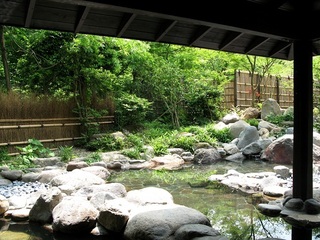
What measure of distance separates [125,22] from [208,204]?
11.6 feet

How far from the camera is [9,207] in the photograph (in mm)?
5223

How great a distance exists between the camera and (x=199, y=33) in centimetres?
405

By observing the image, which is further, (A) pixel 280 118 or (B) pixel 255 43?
(A) pixel 280 118

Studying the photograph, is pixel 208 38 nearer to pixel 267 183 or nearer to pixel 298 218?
pixel 298 218

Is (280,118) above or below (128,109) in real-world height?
below

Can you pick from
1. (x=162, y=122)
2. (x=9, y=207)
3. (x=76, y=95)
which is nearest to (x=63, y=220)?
(x=9, y=207)

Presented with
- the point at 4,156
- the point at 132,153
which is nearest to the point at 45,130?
the point at 4,156

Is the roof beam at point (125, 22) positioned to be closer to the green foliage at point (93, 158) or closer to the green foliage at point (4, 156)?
the green foliage at point (93, 158)

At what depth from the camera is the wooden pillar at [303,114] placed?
4070 mm

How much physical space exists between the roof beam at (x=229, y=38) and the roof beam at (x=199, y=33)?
465 millimetres

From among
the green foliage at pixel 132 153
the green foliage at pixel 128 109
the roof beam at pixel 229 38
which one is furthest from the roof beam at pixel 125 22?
the green foliage at pixel 128 109

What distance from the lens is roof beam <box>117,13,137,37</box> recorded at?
11.2ft

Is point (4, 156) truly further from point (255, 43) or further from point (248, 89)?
point (248, 89)

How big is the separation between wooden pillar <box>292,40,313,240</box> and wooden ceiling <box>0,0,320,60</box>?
9.5 inches
